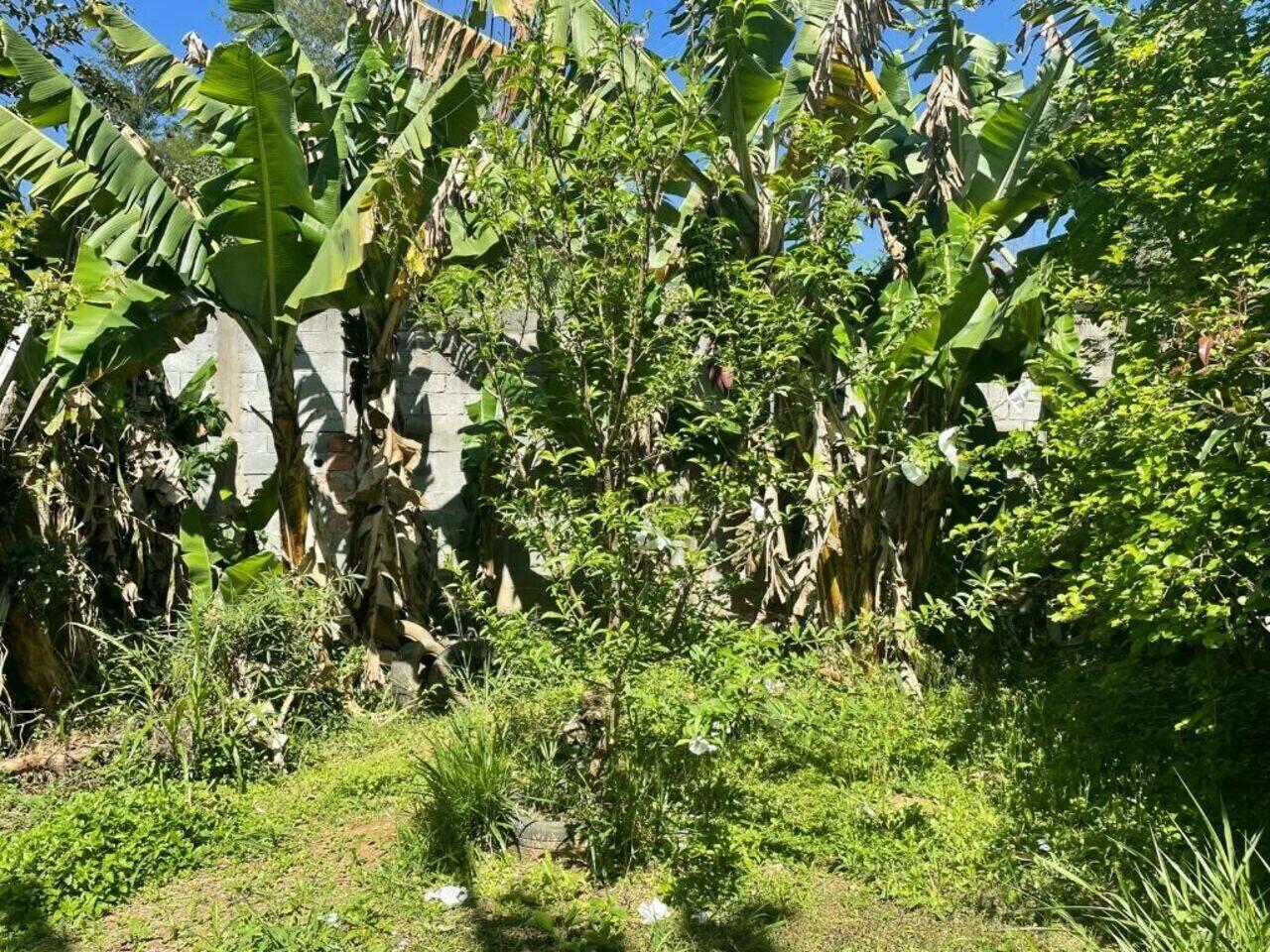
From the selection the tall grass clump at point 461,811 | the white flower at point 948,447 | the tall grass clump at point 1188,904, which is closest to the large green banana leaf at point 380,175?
the tall grass clump at point 461,811

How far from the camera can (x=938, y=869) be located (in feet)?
12.8

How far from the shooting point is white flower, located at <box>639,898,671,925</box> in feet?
12.0

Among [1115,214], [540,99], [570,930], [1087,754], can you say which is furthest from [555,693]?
[1115,214]

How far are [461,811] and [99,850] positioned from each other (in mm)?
1557

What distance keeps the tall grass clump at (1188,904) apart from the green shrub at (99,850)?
370cm

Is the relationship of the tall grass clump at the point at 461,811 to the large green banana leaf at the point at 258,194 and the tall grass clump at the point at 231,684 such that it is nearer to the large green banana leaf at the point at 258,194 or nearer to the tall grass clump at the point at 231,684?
the tall grass clump at the point at 231,684

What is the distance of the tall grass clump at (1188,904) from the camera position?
2.86m

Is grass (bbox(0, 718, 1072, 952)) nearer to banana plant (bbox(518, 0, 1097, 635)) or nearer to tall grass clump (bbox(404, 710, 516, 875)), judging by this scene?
tall grass clump (bbox(404, 710, 516, 875))

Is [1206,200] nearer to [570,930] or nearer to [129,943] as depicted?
[570,930]

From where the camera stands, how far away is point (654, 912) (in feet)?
12.0

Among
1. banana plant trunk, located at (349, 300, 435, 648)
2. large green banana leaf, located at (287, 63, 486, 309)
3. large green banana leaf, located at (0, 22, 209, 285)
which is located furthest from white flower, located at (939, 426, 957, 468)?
large green banana leaf, located at (0, 22, 209, 285)

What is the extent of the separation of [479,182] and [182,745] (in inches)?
126

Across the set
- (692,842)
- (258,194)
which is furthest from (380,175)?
(692,842)

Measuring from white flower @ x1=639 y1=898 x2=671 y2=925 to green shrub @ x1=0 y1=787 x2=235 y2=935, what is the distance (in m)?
2.05
